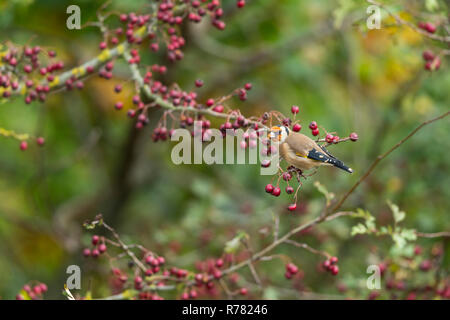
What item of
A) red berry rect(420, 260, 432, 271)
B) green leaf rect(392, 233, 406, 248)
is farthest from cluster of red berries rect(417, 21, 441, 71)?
red berry rect(420, 260, 432, 271)

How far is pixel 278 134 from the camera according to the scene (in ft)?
8.65

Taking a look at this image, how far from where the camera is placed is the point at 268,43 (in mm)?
6836

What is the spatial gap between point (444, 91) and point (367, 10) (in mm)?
1768

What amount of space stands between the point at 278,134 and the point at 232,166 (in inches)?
178

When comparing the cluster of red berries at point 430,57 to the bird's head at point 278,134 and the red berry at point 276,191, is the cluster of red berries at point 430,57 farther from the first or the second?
the red berry at point 276,191

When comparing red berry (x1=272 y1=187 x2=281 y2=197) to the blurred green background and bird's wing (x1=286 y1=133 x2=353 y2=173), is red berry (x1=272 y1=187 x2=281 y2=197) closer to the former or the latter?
bird's wing (x1=286 y1=133 x2=353 y2=173)

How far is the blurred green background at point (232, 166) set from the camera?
503 centimetres

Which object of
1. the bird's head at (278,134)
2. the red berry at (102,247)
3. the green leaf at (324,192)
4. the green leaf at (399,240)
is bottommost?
the green leaf at (399,240)

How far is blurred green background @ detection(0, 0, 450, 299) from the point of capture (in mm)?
5031

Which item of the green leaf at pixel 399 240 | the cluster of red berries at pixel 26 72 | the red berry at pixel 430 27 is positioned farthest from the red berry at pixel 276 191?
the red berry at pixel 430 27

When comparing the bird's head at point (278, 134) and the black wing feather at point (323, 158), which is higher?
the bird's head at point (278, 134)

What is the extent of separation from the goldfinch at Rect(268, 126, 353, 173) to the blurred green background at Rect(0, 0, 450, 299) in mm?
1114

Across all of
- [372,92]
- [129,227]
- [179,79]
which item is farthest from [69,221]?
[372,92]

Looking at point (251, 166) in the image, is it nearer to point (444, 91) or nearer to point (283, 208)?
point (283, 208)
